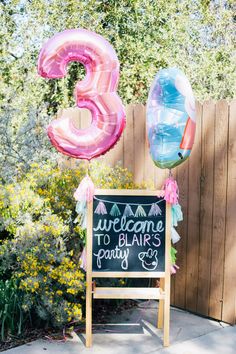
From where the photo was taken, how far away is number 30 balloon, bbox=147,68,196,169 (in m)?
3.85

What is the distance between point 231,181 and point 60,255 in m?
1.62

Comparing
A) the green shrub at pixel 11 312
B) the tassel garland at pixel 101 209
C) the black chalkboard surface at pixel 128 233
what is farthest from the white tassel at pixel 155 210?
the green shrub at pixel 11 312

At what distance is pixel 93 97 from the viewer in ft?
13.2

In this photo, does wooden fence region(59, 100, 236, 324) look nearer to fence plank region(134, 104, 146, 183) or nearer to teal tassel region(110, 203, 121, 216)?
fence plank region(134, 104, 146, 183)

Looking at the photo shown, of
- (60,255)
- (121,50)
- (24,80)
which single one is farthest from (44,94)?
(60,255)

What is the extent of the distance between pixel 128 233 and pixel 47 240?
68cm

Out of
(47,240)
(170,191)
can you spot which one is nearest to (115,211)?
(170,191)

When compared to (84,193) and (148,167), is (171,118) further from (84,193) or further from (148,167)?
(148,167)

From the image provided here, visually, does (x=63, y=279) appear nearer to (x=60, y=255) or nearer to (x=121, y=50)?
(x=60, y=255)

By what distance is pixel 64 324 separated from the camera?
4.40 meters

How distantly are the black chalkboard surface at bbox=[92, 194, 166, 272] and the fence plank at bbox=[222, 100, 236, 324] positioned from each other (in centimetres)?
69

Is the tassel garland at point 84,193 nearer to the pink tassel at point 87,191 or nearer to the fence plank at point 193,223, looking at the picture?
the pink tassel at point 87,191

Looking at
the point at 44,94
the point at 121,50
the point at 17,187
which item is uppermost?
the point at 121,50

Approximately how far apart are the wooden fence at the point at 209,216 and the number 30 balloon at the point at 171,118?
0.70 metres
